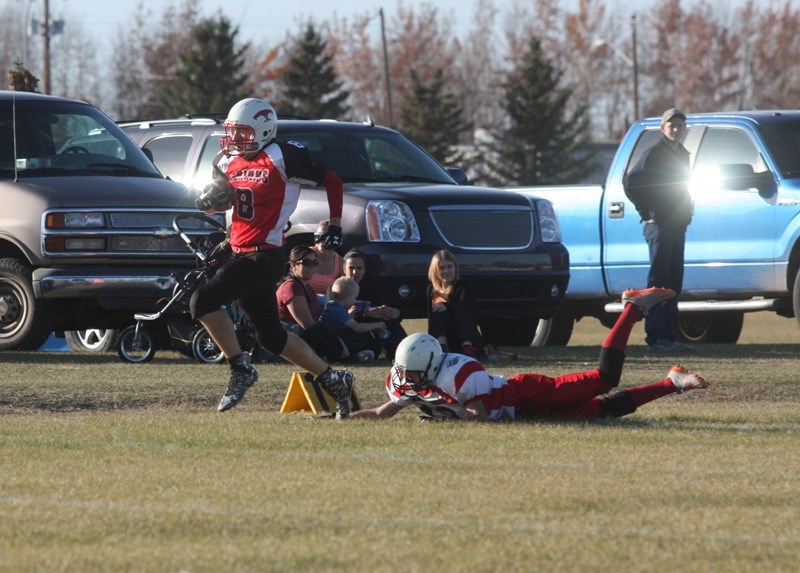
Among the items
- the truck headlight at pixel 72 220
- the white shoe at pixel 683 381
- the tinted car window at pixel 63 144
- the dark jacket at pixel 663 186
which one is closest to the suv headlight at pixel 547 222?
the dark jacket at pixel 663 186

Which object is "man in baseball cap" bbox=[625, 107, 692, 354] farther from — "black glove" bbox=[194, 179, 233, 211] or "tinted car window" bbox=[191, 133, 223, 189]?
"black glove" bbox=[194, 179, 233, 211]

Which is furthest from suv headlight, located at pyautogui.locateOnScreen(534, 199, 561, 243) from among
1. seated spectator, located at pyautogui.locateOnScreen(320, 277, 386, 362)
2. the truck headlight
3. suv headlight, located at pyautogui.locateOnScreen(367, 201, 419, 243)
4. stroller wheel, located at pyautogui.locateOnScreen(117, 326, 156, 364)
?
the truck headlight

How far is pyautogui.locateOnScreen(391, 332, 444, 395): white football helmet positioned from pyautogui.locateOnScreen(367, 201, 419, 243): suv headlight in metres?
5.33

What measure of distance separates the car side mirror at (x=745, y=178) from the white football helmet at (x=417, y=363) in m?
7.07

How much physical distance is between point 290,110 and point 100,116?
61.2m

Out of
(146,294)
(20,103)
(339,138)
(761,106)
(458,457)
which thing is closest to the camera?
(458,457)

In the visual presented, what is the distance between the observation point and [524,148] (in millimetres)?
79875

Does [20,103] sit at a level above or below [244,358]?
above

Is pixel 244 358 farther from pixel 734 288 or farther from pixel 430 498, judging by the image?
pixel 734 288

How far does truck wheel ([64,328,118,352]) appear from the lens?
1634cm

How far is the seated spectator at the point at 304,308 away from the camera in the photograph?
13320mm

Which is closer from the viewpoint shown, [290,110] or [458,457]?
[458,457]

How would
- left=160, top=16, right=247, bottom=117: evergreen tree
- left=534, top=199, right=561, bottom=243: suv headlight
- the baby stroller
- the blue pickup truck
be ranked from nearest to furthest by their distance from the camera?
the baby stroller
left=534, top=199, right=561, bottom=243: suv headlight
the blue pickup truck
left=160, top=16, right=247, bottom=117: evergreen tree

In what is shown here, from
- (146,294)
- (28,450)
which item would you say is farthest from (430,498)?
(146,294)
